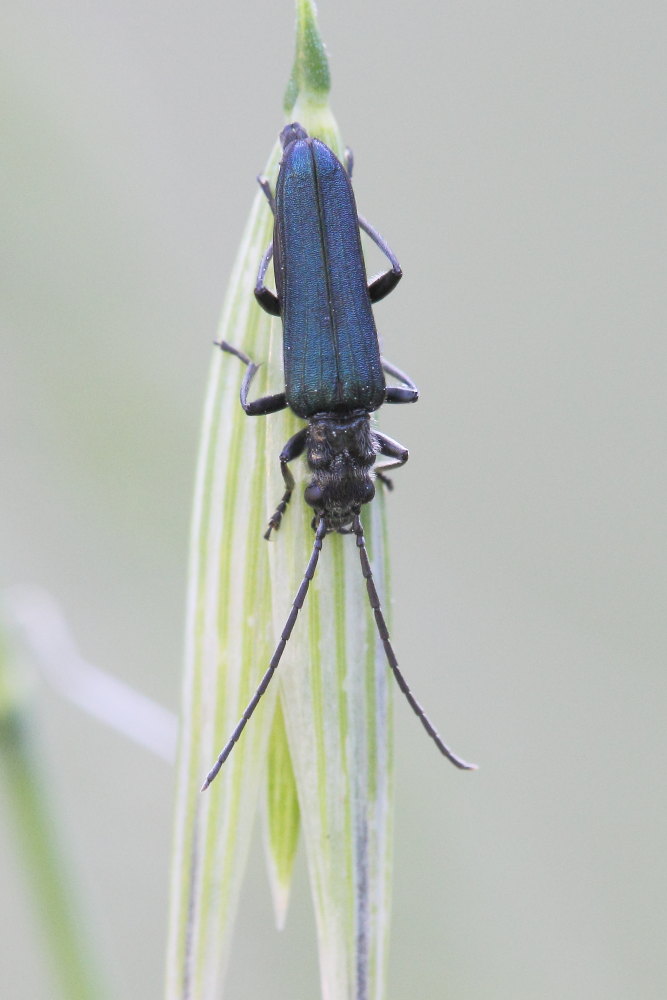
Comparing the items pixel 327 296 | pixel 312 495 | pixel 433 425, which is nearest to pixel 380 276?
pixel 327 296

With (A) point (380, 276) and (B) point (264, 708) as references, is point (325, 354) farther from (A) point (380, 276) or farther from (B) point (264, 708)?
(B) point (264, 708)

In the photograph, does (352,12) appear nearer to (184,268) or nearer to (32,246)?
(184,268)

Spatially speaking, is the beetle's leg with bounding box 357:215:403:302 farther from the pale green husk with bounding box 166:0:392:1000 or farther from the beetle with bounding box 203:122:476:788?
the pale green husk with bounding box 166:0:392:1000

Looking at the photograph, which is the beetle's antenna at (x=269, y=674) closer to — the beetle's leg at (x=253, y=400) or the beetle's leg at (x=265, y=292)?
the beetle's leg at (x=253, y=400)

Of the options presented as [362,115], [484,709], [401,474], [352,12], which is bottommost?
[484,709]

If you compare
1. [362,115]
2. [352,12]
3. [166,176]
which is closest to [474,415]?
[362,115]

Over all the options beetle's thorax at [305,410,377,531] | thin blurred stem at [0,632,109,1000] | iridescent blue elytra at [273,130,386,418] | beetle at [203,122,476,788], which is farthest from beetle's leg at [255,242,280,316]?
thin blurred stem at [0,632,109,1000]

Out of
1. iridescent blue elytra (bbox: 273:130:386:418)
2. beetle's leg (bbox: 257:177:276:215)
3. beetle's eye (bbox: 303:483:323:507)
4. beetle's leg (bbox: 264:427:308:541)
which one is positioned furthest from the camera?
iridescent blue elytra (bbox: 273:130:386:418)
